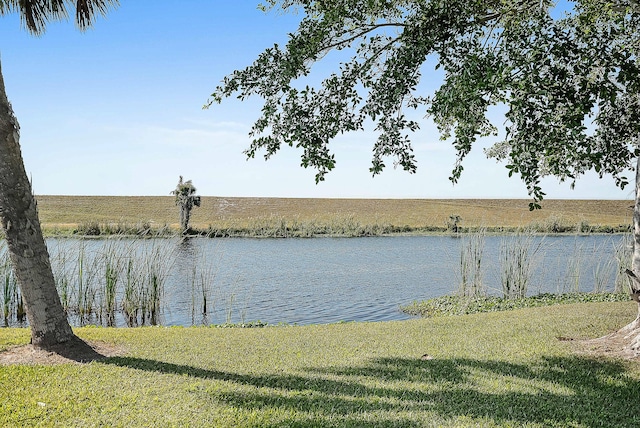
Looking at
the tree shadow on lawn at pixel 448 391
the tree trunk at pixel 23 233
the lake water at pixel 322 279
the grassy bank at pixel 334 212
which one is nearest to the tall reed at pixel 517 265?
the lake water at pixel 322 279

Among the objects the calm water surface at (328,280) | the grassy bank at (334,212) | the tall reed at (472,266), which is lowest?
the calm water surface at (328,280)

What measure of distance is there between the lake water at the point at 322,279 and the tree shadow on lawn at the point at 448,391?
518 centimetres

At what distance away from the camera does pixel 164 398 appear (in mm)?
4582

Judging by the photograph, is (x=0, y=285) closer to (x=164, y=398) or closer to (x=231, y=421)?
(x=164, y=398)

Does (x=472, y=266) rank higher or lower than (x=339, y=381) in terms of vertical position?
higher

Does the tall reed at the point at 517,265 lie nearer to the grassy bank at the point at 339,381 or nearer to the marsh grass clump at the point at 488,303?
the marsh grass clump at the point at 488,303

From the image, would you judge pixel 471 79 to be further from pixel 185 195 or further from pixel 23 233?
pixel 185 195

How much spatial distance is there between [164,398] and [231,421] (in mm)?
881

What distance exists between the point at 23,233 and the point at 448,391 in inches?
178

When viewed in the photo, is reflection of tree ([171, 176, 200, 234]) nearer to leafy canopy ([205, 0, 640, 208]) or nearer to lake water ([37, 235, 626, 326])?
lake water ([37, 235, 626, 326])

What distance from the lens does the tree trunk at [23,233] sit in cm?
564

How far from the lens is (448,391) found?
470 cm

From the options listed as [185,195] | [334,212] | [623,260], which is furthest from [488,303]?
[334,212]

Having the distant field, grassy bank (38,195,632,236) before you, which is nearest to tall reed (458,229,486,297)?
grassy bank (38,195,632,236)
